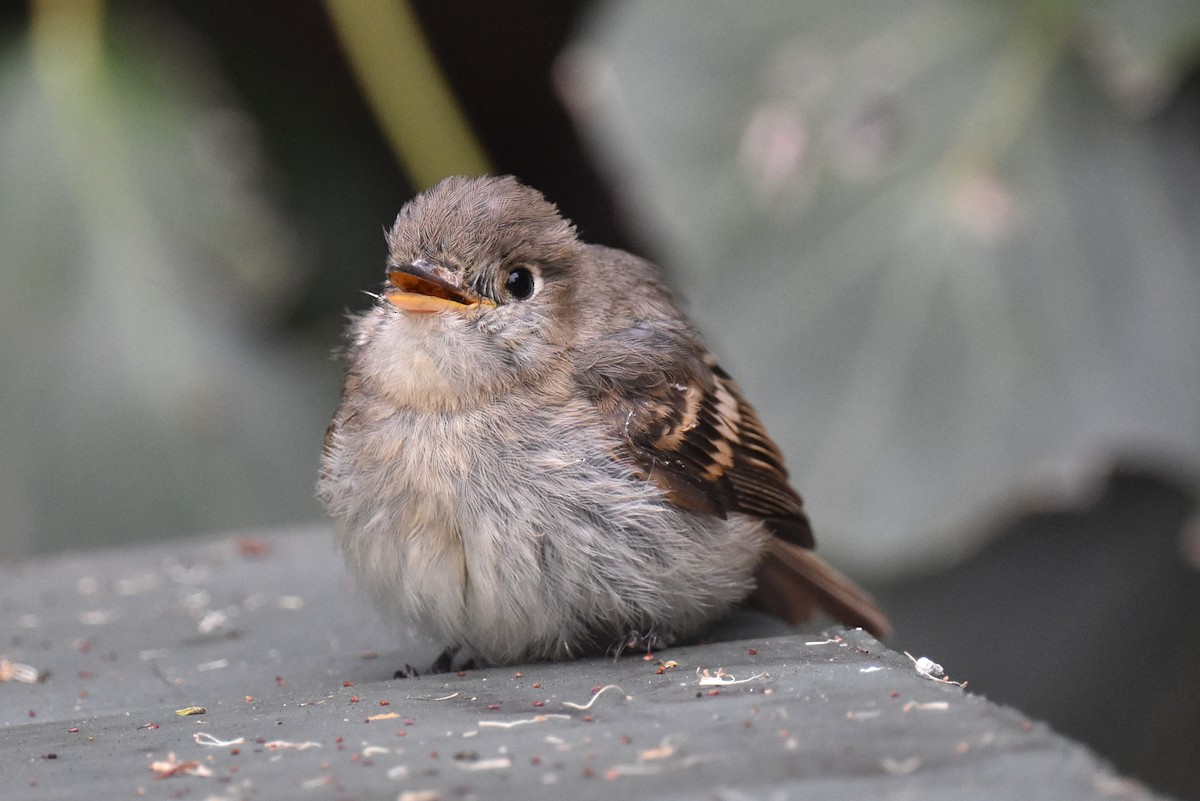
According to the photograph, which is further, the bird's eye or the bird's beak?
the bird's eye

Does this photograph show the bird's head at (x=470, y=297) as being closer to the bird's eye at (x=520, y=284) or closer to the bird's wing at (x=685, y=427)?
the bird's eye at (x=520, y=284)

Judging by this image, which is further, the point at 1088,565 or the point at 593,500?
the point at 1088,565

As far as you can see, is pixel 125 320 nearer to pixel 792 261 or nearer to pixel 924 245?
pixel 792 261

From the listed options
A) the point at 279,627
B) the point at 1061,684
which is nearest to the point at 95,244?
the point at 279,627

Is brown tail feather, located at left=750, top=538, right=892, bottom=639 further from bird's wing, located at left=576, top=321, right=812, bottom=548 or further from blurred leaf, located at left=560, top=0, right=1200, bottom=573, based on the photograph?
blurred leaf, located at left=560, top=0, right=1200, bottom=573

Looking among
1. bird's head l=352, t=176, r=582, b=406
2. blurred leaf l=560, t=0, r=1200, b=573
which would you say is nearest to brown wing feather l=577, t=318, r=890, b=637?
bird's head l=352, t=176, r=582, b=406

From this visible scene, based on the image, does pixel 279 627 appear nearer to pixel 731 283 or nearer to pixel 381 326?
pixel 381 326

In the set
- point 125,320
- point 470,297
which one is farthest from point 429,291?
point 125,320

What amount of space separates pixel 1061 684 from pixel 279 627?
2982mm

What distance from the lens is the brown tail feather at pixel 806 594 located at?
11.4ft

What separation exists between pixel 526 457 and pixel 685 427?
39 centimetres

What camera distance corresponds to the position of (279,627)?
3234 millimetres

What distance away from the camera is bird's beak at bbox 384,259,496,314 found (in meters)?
2.91

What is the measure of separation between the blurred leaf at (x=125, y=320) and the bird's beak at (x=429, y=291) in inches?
68.5
